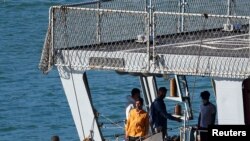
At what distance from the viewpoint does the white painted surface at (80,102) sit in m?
25.8

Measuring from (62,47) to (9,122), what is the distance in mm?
19286

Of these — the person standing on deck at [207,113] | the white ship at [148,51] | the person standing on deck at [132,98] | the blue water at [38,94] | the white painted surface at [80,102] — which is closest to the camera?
the white ship at [148,51]

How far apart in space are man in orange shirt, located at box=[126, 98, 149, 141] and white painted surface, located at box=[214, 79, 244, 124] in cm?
141

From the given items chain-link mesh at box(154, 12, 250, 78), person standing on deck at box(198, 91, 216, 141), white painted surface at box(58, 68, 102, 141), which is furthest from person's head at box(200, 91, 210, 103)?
white painted surface at box(58, 68, 102, 141)

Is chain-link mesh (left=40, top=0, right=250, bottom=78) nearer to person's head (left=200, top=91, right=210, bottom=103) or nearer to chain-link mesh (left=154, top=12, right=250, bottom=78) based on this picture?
chain-link mesh (left=154, top=12, right=250, bottom=78)

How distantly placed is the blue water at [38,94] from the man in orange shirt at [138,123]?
12869 millimetres

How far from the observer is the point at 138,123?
2516 cm

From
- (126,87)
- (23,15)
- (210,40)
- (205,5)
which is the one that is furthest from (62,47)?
(23,15)

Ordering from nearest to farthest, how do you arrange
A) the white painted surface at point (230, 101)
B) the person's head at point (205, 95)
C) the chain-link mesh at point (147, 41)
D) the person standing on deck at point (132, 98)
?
the white painted surface at point (230, 101)
the chain-link mesh at point (147, 41)
the person's head at point (205, 95)
the person standing on deck at point (132, 98)

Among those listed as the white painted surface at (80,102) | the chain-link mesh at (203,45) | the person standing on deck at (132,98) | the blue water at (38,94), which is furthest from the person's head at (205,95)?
the blue water at (38,94)

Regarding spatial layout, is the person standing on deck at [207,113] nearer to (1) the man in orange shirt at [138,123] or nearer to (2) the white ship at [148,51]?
(2) the white ship at [148,51]

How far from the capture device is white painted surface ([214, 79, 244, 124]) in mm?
24156

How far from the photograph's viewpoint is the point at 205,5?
3041 centimetres

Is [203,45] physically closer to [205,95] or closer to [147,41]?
[205,95]
